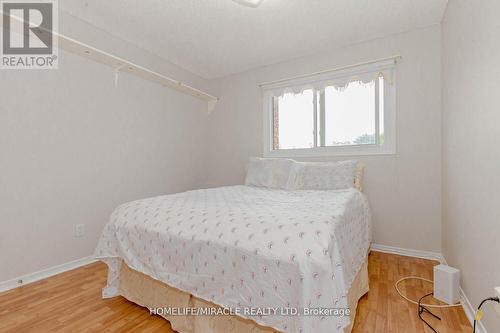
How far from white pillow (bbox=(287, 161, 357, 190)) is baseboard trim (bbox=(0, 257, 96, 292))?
2.02 meters

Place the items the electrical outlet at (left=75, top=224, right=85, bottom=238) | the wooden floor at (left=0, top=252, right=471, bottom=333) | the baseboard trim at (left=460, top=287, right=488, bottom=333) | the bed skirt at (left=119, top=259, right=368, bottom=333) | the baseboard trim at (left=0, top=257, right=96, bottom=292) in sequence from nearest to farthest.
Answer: the bed skirt at (left=119, top=259, right=368, bottom=333) → the baseboard trim at (left=460, top=287, right=488, bottom=333) → the wooden floor at (left=0, top=252, right=471, bottom=333) → the baseboard trim at (left=0, top=257, right=96, bottom=292) → the electrical outlet at (left=75, top=224, right=85, bottom=238)

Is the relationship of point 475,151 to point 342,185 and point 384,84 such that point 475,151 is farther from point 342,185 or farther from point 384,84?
point 384,84

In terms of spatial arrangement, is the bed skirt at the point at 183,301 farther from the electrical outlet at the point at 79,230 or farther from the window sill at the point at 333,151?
the window sill at the point at 333,151

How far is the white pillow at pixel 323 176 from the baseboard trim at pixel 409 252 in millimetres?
861

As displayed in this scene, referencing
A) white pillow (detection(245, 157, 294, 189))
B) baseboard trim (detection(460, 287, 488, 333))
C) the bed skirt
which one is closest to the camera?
the bed skirt

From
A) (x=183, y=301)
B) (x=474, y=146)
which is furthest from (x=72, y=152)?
(x=474, y=146)

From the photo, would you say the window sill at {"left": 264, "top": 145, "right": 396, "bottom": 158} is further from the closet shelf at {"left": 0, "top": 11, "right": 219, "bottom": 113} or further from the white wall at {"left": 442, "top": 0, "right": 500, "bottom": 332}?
the closet shelf at {"left": 0, "top": 11, "right": 219, "bottom": 113}

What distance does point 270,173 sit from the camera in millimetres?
2846

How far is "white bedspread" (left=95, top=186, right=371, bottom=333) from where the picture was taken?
921mm

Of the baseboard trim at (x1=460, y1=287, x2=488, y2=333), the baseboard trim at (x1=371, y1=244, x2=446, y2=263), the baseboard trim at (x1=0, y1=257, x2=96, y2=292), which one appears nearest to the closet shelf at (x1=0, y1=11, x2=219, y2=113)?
the baseboard trim at (x1=0, y1=257, x2=96, y2=292)

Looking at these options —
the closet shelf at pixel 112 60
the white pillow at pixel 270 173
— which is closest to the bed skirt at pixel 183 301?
the white pillow at pixel 270 173

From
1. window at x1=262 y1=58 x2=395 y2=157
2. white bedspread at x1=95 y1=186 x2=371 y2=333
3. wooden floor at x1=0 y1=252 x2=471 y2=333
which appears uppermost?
window at x1=262 y1=58 x2=395 y2=157

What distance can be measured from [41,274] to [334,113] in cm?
341

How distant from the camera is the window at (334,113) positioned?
2.68 metres
